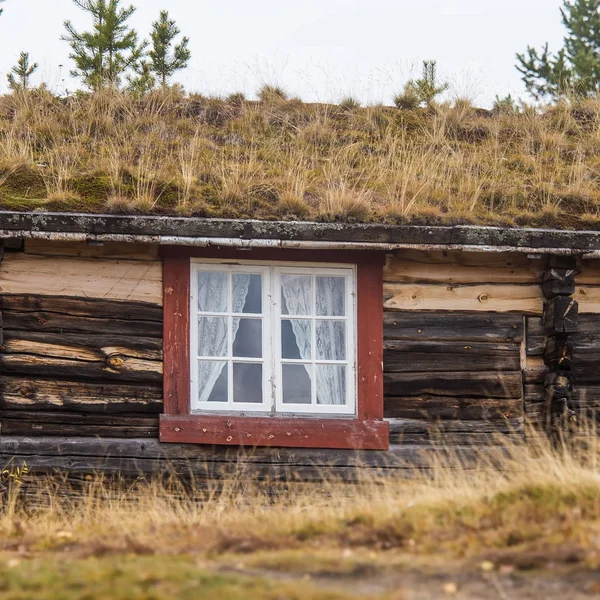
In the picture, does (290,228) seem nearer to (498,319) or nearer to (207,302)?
(207,302)

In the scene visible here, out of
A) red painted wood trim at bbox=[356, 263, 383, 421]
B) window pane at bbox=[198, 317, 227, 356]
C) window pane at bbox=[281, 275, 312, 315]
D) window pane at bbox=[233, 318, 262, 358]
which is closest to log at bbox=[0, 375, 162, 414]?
window pane at bbox=[198, 317, 227, 356]

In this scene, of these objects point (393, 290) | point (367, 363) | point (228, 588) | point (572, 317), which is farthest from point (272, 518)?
point (572, 317)

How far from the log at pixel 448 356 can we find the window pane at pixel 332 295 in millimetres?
550

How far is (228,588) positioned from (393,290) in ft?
14.2

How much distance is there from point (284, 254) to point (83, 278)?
5.91ft

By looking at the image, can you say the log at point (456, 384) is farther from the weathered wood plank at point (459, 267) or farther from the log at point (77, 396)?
the log at point (77, 396)

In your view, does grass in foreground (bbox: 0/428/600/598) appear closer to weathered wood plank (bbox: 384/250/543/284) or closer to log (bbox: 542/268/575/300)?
log (bbox: 542/268/575/300)

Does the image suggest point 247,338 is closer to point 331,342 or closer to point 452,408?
point 331,342

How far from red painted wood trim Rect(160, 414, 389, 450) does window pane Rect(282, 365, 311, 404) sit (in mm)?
267

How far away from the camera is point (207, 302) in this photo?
27.5 feet

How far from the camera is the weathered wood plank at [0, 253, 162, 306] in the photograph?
320 inches

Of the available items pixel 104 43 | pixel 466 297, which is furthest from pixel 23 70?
pixel 466 297

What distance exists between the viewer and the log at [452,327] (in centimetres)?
844

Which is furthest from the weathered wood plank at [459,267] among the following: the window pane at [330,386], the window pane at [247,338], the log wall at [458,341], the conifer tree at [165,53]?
the conifer tree at [165,53]
